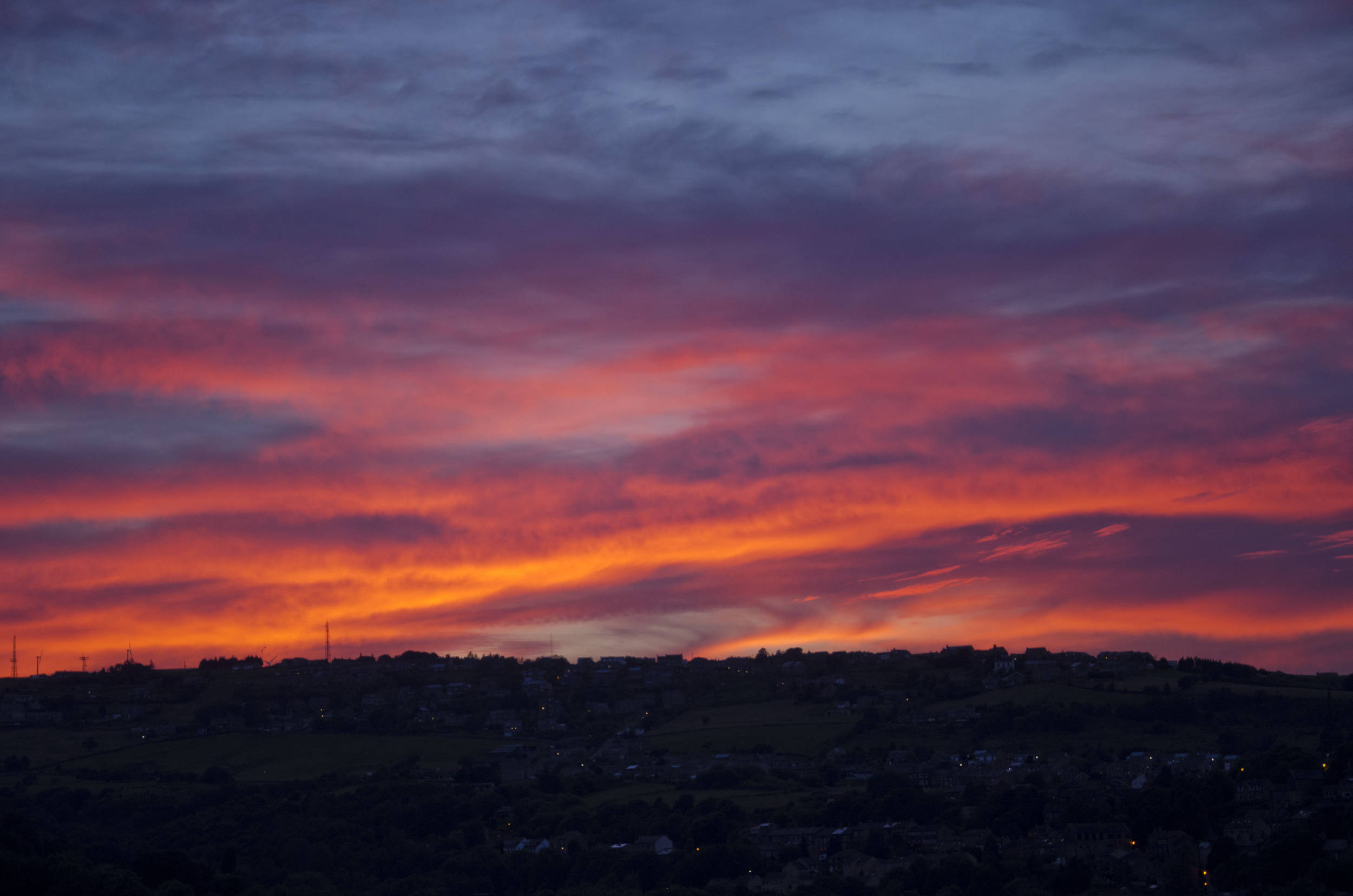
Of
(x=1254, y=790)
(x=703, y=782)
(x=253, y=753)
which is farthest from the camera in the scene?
(x=253, y=753)

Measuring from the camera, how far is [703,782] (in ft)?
419

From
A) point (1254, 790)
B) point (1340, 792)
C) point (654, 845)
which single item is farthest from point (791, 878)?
point (1340, 792)

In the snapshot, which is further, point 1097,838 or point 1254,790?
point 1254,790

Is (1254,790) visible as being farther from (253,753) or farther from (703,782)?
(253,753)

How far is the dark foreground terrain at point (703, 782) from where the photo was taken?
286 ft

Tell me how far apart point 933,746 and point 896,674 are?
41345 mm

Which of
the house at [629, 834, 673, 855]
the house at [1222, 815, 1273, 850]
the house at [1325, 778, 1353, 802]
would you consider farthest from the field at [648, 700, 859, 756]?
the house at [1325, 778, 1353, 802]

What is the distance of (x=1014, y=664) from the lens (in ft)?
581

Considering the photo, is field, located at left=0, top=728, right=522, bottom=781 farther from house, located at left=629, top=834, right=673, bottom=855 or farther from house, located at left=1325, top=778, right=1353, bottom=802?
house, located at left=1325, top=778, right=1353, bottom=802

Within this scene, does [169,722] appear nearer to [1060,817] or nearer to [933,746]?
[933,746]

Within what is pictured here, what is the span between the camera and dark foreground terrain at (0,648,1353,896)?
8712 cm

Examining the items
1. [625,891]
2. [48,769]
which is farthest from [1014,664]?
[48,769]

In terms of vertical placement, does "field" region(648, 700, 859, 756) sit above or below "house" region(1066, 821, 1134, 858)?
above

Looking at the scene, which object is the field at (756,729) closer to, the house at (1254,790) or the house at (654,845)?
the house at (654,845)
